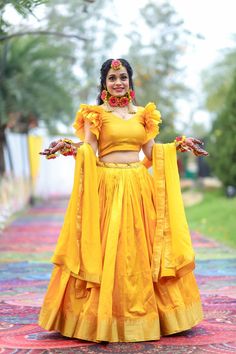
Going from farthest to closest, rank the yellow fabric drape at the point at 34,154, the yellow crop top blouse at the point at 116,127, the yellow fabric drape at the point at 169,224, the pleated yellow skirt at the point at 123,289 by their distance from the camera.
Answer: the yellow fabric drape at the point at 34,154 → the yellow crop top blouse at the point at 116,127 → the yellow fabric drape at the point at 169,224 → the pleated yellow skirt at the point at 123,289

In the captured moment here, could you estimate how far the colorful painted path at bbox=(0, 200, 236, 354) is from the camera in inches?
205

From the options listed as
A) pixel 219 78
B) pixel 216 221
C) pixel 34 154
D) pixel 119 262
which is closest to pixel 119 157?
pixel 119 262

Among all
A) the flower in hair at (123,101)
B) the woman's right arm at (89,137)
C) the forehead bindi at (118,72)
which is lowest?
the woman's right arm at (89,137)

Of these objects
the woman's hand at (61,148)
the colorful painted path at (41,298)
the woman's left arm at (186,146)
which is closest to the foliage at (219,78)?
the colorful painted path at (41,298)

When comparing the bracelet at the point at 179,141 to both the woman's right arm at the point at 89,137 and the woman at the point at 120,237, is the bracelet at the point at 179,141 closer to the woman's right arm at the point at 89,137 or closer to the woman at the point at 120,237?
the woman at the point at 120,237

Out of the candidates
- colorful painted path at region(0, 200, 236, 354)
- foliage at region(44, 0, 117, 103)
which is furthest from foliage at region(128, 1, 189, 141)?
colorful painted path at region(0, 200, 236, 354)

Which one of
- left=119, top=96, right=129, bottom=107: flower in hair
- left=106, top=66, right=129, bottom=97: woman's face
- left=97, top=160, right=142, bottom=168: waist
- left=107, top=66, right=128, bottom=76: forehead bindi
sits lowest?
left=97, top=160, right=142, bottom=168: waist

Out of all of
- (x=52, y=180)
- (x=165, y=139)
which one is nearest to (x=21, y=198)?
(x=165, y=139)

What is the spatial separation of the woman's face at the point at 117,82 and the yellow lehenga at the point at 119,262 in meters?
0.51

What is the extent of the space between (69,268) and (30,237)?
8.49m

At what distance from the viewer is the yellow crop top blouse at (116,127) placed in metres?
5.63

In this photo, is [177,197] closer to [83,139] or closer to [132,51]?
[83,139]

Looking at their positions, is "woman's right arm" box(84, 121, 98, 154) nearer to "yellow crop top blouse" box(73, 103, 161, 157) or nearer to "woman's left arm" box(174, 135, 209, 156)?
"yellow crop top blouse" box(73, 103, 161, 157)

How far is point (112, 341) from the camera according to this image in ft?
17.3
